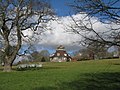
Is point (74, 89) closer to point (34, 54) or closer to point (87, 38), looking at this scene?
point (87, 38)

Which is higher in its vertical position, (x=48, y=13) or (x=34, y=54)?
(x=48, y=13)

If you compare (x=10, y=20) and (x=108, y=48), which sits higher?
(x=10, y=20)

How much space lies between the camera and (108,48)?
859 cm

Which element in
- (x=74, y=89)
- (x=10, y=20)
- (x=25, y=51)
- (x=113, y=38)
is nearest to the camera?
(x=113, y=38)

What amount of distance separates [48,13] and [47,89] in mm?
28347

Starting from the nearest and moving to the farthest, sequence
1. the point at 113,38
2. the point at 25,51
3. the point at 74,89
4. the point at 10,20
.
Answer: the point at 113,38
the point at 74,89
the point at 10,20
the point at 25,51

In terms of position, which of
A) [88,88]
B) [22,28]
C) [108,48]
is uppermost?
[22,28]

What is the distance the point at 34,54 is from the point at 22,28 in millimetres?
4492

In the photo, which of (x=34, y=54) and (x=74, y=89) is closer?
(x=74, y=89)

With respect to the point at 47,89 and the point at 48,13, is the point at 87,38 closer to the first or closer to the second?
the point at 47,89

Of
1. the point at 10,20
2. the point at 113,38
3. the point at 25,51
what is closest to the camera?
the point at 113,38

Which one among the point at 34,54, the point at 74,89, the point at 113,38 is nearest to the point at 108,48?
the point at 113,38

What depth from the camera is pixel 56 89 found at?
15492 millimetres

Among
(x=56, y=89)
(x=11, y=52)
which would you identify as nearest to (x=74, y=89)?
(x=56, y=89)
